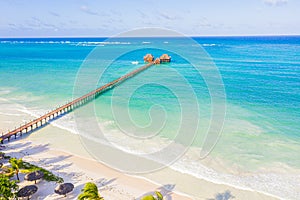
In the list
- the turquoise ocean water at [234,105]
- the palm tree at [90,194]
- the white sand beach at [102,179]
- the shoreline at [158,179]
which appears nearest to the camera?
the palm tree at [90,194]

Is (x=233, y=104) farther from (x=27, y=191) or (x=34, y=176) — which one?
(x=27, y=191)

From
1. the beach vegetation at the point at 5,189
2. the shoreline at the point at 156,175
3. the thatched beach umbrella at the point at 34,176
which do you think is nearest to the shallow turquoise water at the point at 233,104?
the shoreline at the point at 156,175

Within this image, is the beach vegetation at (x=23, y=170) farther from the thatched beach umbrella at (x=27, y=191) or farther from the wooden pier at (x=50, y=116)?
the wooden pier at (x=50, y=116)

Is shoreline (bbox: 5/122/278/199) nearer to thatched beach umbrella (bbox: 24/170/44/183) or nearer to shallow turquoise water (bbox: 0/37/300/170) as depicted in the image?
thatched beach umbrella (bbox: 24/170/44/183)

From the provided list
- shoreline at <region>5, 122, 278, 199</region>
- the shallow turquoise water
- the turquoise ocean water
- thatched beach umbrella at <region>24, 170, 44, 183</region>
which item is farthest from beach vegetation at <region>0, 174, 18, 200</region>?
the shallow turquoise water

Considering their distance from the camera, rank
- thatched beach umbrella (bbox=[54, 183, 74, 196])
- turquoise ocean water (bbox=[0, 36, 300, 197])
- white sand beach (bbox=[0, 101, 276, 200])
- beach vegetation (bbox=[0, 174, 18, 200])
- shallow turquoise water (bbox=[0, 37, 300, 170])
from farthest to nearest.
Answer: shallow turquoise water (bbox=[0, 37, 300, 170])
turquoise ocean water (bbox=[0, 36, 300, 197])
white sand beach (bbox=[0, 101, 276, 200])
thatched beach umbrella (bbox=[54, 183, 74, 196])
beach vegetation (bbox=[0, 174, 18, 200])

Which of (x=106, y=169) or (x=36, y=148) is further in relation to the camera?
(x=36, y=148)

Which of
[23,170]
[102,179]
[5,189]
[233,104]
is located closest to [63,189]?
[5,189]

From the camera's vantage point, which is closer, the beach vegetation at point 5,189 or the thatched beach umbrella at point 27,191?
the beach vegetation at point 5,189

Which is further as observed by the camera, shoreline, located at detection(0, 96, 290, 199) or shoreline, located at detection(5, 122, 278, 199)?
shoreline, located at detection(0, 96, 290, 199)

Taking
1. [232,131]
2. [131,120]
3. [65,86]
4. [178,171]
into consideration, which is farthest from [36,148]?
[65,86]

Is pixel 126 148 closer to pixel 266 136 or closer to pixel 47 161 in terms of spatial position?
pixel 47 161
